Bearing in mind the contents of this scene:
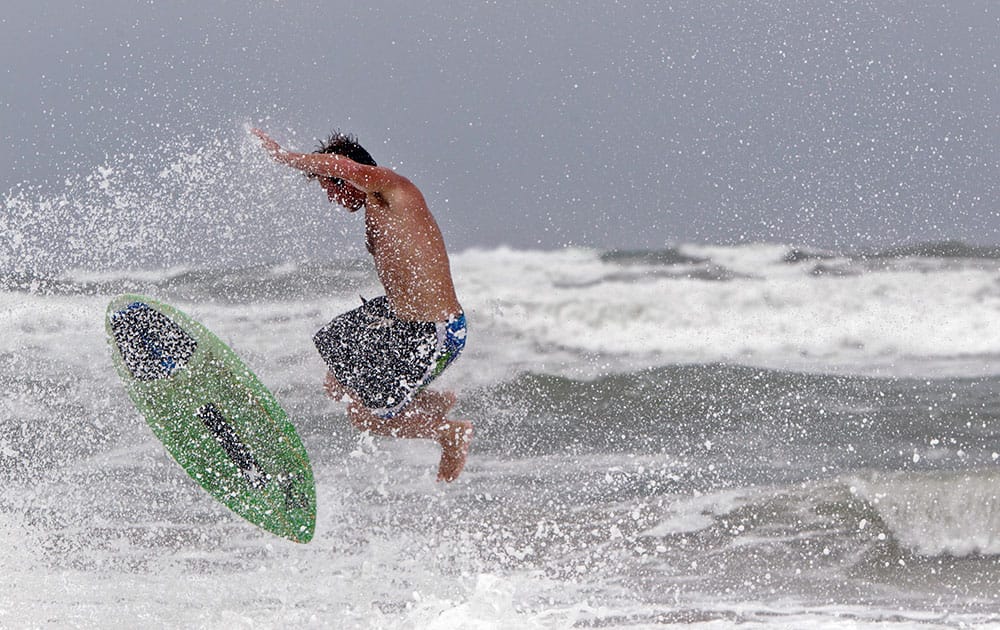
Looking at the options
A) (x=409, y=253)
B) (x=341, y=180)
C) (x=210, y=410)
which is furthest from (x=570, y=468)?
(x=341, y=180)

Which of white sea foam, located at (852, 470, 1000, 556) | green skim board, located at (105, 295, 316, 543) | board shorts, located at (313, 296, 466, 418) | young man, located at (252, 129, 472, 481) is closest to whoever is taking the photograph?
young man, located at (252, 129, 472, 481)

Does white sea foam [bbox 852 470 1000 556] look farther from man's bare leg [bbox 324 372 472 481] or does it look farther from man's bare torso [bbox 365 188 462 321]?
man's bare torso [bbox 365 188 462 321]

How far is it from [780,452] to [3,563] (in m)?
3.90

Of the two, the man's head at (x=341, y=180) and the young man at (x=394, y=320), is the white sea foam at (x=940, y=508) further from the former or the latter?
the man's head at (x=341, y=180)

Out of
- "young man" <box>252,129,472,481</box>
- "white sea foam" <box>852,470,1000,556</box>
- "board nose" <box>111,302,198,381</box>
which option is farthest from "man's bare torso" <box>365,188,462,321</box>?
"white sea foam" <box>852,470,1000,556</box>

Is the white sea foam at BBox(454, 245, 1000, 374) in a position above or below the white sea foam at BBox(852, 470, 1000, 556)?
above

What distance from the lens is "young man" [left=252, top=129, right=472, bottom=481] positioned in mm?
3941

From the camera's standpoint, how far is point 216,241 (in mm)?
7695

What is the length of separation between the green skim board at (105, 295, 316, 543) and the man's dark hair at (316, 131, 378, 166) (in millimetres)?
1140

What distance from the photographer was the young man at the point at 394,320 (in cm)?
394

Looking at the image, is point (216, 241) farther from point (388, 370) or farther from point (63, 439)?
point (388, 370)

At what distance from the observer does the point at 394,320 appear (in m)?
4.23

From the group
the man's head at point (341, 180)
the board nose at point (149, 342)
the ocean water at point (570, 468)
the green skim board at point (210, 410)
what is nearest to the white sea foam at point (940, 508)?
the ocean water at point (570, 468)

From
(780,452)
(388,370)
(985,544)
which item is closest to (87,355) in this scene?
(388,370)
